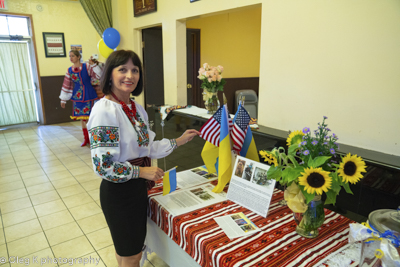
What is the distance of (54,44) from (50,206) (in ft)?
16.5

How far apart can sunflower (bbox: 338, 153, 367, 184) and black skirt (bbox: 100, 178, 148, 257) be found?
3.10 ft

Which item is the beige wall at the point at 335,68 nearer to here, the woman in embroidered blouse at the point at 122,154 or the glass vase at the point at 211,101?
the glass vase at the point at 211,101

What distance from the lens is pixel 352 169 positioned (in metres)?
1.07

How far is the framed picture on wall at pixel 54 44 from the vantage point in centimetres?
658

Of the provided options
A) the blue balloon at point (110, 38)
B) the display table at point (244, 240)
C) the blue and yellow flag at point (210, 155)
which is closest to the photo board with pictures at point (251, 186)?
the display table at point (244, 240)

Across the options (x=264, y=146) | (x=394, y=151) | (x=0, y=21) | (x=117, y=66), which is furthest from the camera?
(x=0, y=21)

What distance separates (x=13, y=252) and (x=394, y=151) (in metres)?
2.92

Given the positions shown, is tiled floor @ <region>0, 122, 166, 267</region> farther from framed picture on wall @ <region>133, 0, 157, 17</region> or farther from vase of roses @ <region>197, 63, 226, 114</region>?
framed picture on wall @ <region>133, 0, 157, 17</region>

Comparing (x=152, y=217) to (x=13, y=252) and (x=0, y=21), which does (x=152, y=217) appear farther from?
(x=0, y=21)

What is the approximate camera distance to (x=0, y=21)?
20.0ft

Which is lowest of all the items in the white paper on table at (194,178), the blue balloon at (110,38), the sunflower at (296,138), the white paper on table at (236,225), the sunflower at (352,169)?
the white paper on table at (194,178)

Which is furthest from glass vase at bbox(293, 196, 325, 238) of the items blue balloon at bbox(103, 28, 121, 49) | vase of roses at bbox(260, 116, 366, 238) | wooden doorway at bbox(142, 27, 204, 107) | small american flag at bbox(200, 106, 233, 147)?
blue balloon at bbox(103, 28, 121, 49)

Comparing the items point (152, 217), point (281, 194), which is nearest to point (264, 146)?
point (281, 194)

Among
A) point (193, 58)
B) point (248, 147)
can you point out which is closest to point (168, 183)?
point (248, 147)
